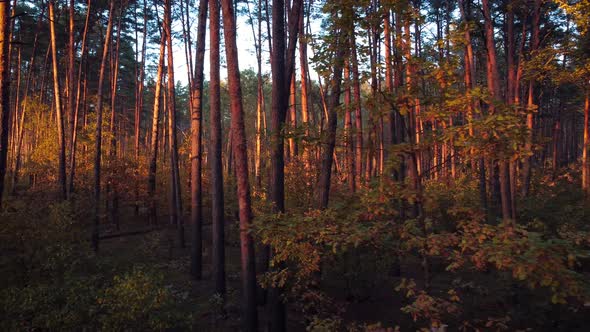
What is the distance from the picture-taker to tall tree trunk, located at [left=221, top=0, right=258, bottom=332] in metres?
7.62

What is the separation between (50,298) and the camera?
6.32 meters

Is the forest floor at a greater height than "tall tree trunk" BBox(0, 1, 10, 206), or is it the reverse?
"tall tree trunk" BBox(0, 1, 10, 206)

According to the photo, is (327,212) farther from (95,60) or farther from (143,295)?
(95,60)

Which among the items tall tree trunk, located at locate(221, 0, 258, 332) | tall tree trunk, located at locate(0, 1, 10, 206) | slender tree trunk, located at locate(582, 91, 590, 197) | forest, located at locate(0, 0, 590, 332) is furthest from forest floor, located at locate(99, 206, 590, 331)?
slender tree trunk, located at locate(582, 91, 590, 197)

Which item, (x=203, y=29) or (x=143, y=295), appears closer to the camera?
(x=143, y=295)

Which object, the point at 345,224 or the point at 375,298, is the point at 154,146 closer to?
the point at 375,298

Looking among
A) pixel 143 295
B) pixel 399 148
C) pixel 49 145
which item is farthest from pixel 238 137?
pixel 49 145

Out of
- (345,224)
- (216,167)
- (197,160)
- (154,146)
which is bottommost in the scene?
(345,224)

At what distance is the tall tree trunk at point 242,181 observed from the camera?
7.62 m

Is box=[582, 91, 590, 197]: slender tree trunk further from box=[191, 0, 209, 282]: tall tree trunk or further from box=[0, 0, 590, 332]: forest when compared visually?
box=[191, 0, 209, 282]: tall tree trunk

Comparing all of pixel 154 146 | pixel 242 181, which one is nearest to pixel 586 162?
pixel 242 181

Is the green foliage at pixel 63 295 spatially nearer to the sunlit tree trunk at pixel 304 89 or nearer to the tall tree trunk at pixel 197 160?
the tall tree trunk at pixel 197 160

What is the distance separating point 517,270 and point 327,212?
2.17 meters

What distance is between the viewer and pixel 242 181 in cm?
790
